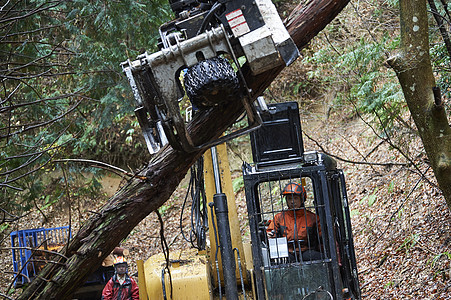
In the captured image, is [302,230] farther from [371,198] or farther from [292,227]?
[371,198]

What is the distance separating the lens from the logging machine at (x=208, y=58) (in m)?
3.11

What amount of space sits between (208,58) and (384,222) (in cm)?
856

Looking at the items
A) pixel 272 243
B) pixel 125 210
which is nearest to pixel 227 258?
pixel 125 210

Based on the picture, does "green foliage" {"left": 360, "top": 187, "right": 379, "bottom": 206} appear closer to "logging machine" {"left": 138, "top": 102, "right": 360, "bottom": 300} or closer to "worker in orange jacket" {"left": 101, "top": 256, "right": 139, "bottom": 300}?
"logging machine" {"left": 138, "top": 102, "right": 360, "bottom": 300}

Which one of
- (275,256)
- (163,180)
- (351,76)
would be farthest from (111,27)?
(163,180)

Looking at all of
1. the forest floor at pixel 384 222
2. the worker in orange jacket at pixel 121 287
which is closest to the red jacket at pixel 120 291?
the worker in orange jacket at pixel 121 287

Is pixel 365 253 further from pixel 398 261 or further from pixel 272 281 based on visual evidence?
pixel 272 281

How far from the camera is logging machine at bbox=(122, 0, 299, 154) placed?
10.2ft

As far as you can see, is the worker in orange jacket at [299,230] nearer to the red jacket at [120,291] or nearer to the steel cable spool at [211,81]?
the red jacket at [120,291]

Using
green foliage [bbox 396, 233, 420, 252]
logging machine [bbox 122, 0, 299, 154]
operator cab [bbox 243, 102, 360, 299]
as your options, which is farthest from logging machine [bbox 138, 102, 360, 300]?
green foliage [bbox 396, 233, 420, 252]

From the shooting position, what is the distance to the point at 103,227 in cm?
352

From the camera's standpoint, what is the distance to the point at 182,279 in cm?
581

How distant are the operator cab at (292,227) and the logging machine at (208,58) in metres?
2.23

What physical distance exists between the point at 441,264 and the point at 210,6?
6520mm
